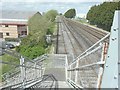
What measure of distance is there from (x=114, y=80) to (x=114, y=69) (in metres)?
0.04

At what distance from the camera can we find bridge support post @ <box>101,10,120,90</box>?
88 centimetres

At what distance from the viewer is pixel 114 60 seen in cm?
90

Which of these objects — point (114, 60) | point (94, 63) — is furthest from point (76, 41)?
point (114, 60)

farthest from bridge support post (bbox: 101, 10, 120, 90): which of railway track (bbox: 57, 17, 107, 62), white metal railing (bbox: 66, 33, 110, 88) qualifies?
railway track (bbox: 57, 17, 107, 62)

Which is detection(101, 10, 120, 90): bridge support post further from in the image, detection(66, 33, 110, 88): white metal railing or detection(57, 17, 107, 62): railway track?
detection(57, 17, 107, 62): railway track

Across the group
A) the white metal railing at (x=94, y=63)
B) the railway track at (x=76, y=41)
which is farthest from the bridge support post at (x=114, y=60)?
the railway track at (x=76, y=41)

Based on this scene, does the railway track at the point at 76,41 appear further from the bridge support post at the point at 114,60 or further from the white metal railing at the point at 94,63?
the bridge support post at the point at 114,60

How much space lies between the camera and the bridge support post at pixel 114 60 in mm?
883

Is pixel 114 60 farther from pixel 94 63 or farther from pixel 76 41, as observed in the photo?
pixel 76 41

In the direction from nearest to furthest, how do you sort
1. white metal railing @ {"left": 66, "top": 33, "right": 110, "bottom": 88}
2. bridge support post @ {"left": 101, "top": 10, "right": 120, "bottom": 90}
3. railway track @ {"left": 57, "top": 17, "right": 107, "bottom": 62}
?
bridge support post @ {"left": 101, "top": 10, "right": 120, "bottom": 90} → white metal railing @ {"left": 66, "top": 33, "right": 110, "bottom": 88} → railway track @ {"left": 57, "top": 17, "right": 107, "bottom": 62}

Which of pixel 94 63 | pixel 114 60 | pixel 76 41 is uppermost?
pixel 114 60

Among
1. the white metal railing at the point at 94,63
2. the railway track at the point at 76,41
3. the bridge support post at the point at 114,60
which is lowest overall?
the railway track at the point at 76,41

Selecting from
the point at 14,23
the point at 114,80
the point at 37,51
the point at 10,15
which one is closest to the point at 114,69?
the point at 114,80

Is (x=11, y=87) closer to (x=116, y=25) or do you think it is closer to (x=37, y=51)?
(x=116, y=25)
